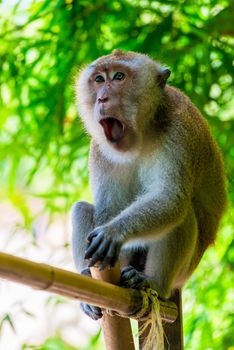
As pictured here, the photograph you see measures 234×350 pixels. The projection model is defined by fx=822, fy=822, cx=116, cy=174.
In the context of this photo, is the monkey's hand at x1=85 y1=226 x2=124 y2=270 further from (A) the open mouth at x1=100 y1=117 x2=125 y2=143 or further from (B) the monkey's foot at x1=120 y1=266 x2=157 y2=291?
(A) the open mouth at x1=100 y1=117 x2=125 y2=143

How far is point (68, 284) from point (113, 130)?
160cm

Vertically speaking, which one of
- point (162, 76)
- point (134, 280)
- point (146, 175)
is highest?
point (162, 76)

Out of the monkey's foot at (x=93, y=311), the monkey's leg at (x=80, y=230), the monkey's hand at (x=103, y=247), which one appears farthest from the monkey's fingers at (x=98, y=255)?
the monkey's leg at (x=80, y=230)

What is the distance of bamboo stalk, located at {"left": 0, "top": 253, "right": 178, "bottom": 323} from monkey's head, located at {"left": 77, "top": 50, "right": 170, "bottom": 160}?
1.10 meters

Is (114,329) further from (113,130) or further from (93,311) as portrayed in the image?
(113,130)

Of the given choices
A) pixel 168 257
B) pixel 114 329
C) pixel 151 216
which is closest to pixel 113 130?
pixel 151 216

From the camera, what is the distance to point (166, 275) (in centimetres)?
429

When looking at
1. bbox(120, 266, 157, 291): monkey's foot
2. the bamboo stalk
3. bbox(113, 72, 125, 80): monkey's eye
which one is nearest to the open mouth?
bbox(113, 72, 125, 80): monkey's eye

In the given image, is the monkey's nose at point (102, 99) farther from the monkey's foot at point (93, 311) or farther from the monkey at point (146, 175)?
the monkey's foot at point (93, 311)

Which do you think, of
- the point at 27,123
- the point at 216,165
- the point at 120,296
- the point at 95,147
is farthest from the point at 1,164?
the point at 120,296

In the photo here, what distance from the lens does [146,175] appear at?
14.9 feet

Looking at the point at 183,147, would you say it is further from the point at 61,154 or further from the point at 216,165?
the point at 61,154

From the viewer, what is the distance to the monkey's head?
441 centimetres

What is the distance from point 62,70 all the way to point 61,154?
0.66 meters
